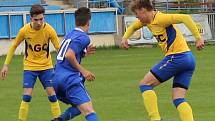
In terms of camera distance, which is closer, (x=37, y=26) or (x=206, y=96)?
(x=37, y=26)

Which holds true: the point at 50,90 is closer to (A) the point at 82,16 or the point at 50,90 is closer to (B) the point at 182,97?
(B) the point at 182,97

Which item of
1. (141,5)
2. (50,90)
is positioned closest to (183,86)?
(141,5)

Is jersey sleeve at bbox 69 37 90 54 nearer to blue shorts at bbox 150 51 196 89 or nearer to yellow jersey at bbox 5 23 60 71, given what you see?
blue shorts at bbox 150 51 196 89

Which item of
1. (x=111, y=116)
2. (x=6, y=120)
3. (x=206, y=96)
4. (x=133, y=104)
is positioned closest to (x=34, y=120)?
(x=6, y=120)

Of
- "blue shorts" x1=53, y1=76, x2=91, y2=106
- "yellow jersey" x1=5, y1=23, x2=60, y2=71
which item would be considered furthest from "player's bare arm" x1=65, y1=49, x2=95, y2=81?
"yellow jersey" x1=5, y1=23, x2=60, y2=71

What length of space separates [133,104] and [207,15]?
2052cm

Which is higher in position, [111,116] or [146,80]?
[146,80]

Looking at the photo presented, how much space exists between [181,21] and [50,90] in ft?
11.2

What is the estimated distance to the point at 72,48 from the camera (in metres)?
9.77

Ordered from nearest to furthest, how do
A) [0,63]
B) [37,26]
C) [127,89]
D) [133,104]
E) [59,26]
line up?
1. [37,26]
2. [133,104]
3. [127,89]
4. [0,63]
5. [59,26]

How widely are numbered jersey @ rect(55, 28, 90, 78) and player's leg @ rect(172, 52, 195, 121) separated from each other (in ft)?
5.06

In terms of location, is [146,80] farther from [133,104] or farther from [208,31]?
[208,31]

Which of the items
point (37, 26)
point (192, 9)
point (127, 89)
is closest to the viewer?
point (37, 26)

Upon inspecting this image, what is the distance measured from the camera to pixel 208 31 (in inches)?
1336
